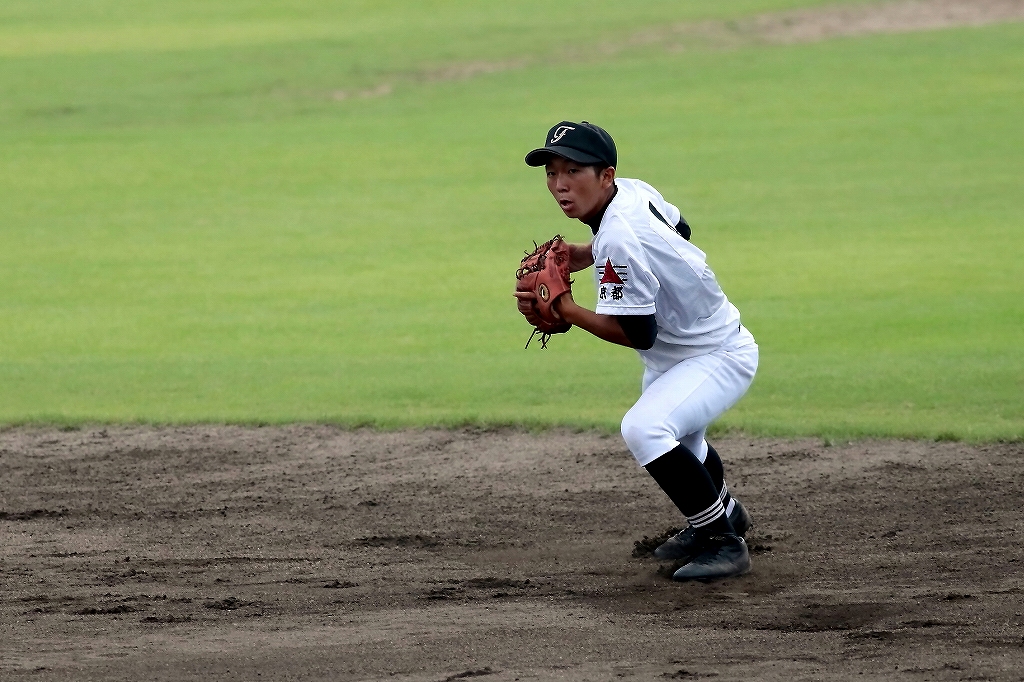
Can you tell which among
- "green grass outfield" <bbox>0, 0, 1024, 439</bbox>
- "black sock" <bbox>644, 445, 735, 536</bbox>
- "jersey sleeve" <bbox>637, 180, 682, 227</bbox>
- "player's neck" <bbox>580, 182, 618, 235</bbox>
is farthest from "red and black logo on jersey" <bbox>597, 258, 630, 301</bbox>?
"green grass outfield" <bbox>0, 0, 1024, 439</bbox>

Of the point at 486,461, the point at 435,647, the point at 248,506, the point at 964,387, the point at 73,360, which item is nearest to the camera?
the point at 435,647

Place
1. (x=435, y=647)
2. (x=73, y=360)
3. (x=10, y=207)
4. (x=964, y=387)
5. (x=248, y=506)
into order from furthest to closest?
1. (x=10, y=207)
2. (x=73, y=360)
3. (x=964, y=387)
4. (x=248, y=506)
5. (x=435, y=647)

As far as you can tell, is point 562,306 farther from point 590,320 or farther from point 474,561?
point 474,561

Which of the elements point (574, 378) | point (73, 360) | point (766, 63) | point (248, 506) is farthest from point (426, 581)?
point (766, 63)

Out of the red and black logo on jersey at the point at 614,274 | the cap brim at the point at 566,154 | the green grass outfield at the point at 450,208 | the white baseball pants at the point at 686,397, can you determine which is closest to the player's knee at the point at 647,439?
the white baseball pants at the point at 686,397

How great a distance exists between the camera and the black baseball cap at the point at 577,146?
16.1 ft

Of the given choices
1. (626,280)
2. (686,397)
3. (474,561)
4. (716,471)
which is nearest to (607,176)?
(626,280)

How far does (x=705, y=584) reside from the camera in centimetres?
512

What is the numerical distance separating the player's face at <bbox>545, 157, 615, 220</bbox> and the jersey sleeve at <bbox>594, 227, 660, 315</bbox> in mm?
247

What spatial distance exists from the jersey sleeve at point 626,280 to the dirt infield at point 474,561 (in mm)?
1143

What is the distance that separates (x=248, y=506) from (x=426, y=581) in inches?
62.4

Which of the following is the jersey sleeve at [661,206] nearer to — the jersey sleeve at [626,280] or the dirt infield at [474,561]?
the jersey sleeve at [626,280]

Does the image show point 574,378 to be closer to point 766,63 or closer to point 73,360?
point 73,360

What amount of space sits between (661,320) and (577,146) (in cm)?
81
